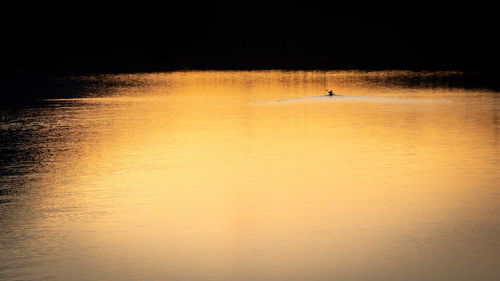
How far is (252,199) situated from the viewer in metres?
18.8

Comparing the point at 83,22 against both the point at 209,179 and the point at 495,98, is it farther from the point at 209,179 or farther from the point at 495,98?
the point at 209,179

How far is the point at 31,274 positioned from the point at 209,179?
8.87 meters

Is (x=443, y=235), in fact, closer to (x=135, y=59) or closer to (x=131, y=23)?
(x=135, y=59)

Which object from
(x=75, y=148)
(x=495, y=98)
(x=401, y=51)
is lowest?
(x=401, y=51)

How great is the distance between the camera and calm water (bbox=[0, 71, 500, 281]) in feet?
45.1

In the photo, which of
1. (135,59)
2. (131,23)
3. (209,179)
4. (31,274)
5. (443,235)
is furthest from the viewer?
(131,23)

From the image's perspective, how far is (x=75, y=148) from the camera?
2862 centimetres

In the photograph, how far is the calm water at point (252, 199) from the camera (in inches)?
541

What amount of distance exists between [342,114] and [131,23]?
154663 millimetres

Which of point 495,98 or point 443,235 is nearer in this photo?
point 443,235

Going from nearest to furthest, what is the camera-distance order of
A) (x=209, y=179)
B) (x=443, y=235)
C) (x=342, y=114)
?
(x=443, y=235)
(x=209, y=179)
(x=342, y=114)

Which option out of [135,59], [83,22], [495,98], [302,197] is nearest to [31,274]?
[302,197]

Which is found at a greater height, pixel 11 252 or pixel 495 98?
pixel 11 252

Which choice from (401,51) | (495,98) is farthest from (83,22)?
(495,98)
